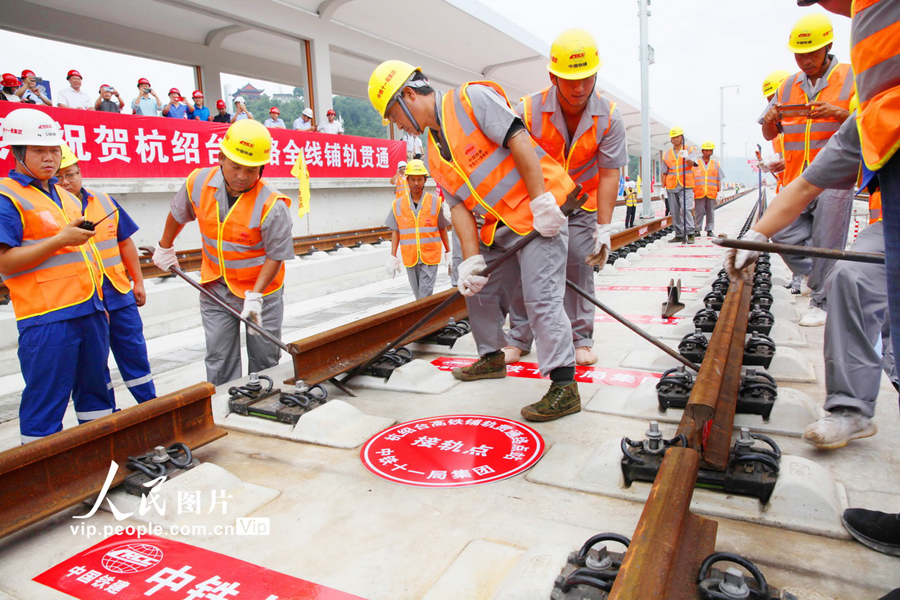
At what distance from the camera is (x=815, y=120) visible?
195 inches

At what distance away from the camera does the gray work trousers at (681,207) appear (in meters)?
12.3

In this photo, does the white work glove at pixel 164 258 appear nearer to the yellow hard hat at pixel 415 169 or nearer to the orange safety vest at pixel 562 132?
the orange safety vest at pixel 562 132

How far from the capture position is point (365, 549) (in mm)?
2211

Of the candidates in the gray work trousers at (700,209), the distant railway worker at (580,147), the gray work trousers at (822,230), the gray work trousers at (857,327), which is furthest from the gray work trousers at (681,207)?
the gray work trousers at (857,327)

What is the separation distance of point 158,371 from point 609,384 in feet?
13.1

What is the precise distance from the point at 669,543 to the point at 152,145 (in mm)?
11870

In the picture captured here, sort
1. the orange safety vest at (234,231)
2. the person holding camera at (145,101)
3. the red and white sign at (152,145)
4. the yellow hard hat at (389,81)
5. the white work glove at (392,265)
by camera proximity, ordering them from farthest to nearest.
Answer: the person holding camera at (145,101)
the red and white sign at (152,145)
the white work glove at (392,265)
the orange safety vest at (234,231)
the yellow hard hat at (389,81)

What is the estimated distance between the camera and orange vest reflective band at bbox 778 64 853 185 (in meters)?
4.70

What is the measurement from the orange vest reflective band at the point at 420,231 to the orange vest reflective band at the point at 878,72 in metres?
5.41

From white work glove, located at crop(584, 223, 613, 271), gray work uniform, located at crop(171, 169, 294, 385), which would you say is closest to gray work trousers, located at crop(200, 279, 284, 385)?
gray work uniform, located at crop(171, 169, 294, 385)

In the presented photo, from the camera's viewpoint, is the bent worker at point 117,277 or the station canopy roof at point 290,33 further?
the station canopy roof at point 290,33

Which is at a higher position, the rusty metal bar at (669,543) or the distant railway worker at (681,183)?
the distant railway worker at (681,183)

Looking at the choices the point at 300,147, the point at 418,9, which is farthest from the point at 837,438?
the point at 418,9

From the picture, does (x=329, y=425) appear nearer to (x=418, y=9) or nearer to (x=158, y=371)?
(x=158, y=371)
